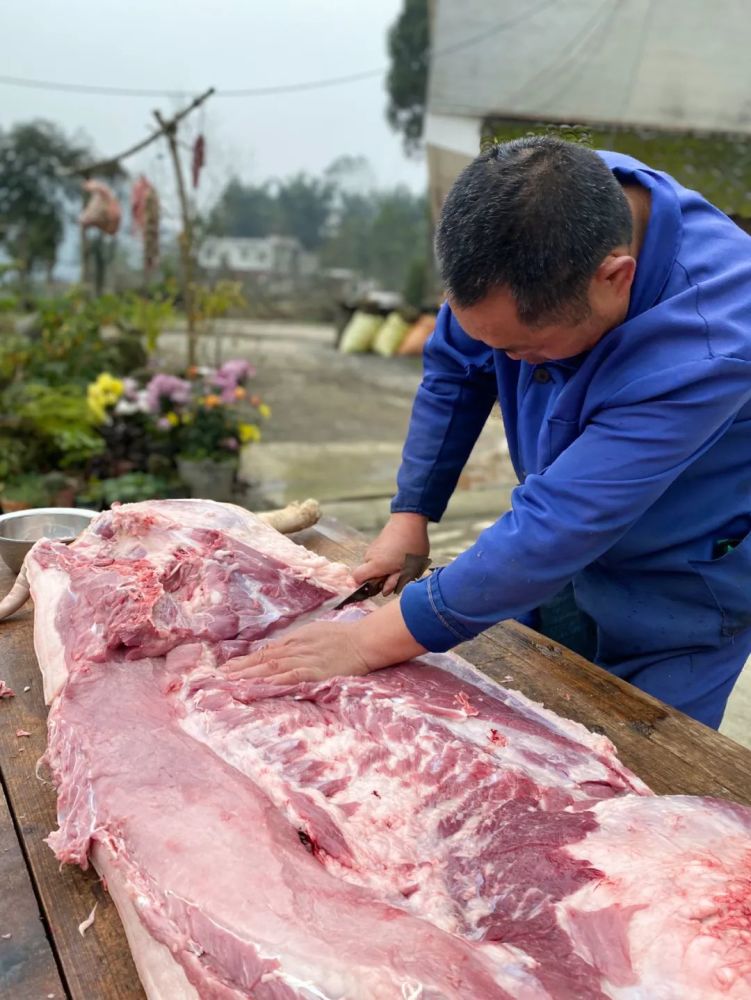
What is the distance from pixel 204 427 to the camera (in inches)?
275

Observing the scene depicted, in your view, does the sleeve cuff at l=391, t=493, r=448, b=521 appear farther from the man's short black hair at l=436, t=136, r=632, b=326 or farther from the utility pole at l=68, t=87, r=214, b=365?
the utility pole at l=68, t=87, r=214, b=365

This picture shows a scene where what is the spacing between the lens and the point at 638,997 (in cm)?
126

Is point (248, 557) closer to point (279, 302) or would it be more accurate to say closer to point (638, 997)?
point (638, 997)

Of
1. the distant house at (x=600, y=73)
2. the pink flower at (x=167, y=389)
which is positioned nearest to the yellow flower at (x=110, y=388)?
the pink flower at (x=167, y=389)

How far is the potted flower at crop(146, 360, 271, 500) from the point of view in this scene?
6770 millimetres

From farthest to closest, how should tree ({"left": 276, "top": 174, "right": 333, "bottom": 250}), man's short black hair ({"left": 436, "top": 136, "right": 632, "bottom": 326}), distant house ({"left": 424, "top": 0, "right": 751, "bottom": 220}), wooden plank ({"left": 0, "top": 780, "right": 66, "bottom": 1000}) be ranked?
tree ({"left": 276, "top": 174, "right": 333, "bottom": 250}) < distant house ({"left": 424, "top": 0, "right": 751, "bottom": 220}) < man's short black hair ({"left": 436, "top": 136, "right": 632, "bottom": 326}) < wooden plank ({"left": 0, "top": 780, "right": 66, "bottom": 1000})

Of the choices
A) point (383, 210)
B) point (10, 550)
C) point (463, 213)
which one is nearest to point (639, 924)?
point (463, 213)

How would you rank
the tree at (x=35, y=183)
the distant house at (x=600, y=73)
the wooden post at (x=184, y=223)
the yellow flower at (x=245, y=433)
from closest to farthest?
the yellow flower at (x=245, y=433) → the wooden post at (x=184, y=223) → the distant house at (x=600, y=73) → the tree at (x=35, y=183)

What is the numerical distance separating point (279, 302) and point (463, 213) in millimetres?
25949

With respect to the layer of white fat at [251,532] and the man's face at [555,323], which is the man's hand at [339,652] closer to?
the layer of white fat at [251,532]

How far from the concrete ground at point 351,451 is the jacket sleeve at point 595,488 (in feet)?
4.56

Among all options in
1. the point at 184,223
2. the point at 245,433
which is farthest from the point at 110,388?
the point at 184,223

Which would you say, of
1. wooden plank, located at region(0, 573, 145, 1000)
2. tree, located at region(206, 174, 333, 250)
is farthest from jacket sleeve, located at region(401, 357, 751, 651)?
tree, located at region(206, 174, 333, 250)

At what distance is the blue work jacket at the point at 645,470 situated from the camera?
176 centimetres
